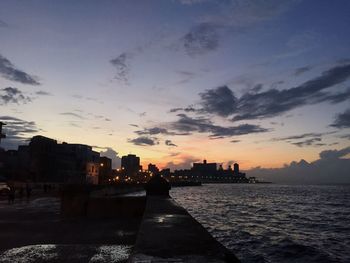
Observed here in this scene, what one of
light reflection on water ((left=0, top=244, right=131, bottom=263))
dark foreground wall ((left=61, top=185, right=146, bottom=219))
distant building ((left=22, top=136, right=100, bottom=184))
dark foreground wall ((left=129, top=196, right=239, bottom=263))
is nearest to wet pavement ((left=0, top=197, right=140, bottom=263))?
light reflection on water ((left=0, top=244, right=131, bottom=263))

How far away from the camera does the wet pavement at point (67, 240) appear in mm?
9984

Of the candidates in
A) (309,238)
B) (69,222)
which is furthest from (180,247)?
(309,238)

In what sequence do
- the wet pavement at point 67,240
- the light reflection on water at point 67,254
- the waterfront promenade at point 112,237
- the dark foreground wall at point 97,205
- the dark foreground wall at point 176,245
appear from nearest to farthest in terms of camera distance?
the dark foreground wall at point 176,245
the waterfront promenade at point 112,237
the light reflection on water at point 67,254
the wet pavement at point 67,240
the dark foreground wall at point 97,205

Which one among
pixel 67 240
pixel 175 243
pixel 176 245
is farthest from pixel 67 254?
pixel 176 245

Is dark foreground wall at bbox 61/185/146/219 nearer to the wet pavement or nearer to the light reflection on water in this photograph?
the wet pavement

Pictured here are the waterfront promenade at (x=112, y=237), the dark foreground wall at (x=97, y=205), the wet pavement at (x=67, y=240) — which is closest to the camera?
Result: the waterfront promenade at (x=112, y=237)

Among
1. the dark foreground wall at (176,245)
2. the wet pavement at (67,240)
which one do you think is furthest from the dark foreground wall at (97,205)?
the dark foreground wall at (176,245)

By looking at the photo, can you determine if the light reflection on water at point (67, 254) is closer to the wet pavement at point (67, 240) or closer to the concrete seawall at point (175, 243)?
the wet pavement at point (67, 240)

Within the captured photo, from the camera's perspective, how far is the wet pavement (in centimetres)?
998

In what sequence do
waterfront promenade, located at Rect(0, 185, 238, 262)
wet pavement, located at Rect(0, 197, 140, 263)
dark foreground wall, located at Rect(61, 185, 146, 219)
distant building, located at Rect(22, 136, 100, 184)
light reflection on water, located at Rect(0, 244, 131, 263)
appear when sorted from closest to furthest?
1. waterfront promenade, located at Rect(0, 185, 238, 262)
2. light reflection on water, located at Rect(0, 244, 131, 263)
3. wet pavement, located at Rect(0, 197, 140, 263)
4. dark foreground wall, located at Rect(61, 185, 146, 219)
5. distant building, located at Rect(22, 136, 100, 184)

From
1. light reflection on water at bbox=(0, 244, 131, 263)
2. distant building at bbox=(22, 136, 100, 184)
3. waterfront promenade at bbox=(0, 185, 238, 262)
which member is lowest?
light reflection on water at bbox=(0, 244, 131, 263)

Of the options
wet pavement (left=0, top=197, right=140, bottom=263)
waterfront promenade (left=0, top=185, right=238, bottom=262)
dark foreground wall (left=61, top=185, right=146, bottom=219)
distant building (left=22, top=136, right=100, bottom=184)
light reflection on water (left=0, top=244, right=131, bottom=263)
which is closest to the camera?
waterfront promenade (left=0, top=185, right=238, bottom=262)

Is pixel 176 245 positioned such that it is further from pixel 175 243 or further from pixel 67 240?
pixel 67 240

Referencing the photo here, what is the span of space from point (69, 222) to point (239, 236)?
12.1 metres
